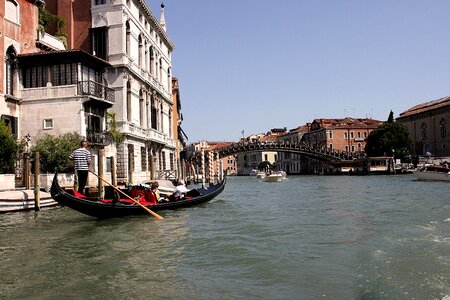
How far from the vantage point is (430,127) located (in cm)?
3838

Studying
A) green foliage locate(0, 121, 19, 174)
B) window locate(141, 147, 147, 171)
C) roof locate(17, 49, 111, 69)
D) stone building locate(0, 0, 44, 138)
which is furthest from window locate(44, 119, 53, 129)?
window locate(141, 147, 147, 171)

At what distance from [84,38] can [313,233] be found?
13.0 meters

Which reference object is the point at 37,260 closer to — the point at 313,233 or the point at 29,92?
the point at 313,233

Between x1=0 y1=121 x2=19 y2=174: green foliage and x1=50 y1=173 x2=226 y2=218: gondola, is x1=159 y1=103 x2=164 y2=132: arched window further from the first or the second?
x1=50 y1=173 x2=226 y2=218: gondola

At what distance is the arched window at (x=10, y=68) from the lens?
12.3 meters

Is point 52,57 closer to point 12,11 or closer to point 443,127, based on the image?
point 12,11

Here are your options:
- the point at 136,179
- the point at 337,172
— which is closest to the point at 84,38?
the point at 136,179

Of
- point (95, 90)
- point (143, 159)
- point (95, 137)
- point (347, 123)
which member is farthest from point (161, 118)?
point (347, 123)

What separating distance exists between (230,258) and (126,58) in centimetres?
1256

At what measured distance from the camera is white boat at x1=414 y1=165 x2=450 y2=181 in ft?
64.2

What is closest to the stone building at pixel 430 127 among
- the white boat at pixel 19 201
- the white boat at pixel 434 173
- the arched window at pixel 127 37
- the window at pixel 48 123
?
the white boat at pixel 434 173

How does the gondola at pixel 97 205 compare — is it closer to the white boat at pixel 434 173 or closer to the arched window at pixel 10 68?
the arched window at pixel 10 68

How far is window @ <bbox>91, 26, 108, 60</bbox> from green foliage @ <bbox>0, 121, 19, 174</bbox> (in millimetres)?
5689

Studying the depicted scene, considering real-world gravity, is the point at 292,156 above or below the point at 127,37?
below
